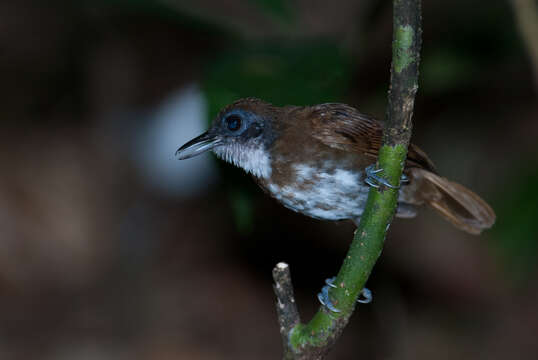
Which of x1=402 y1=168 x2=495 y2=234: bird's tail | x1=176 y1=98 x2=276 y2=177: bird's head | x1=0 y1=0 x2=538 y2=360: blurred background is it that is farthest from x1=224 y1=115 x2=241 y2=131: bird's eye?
x1=0 y1=0 x2=538 y2=360: blurred background

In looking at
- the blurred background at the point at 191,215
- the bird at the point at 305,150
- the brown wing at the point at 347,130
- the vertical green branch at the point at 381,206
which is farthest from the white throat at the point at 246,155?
the blurred background at the point at 191,215

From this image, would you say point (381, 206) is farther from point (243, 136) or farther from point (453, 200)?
point (453, 200)

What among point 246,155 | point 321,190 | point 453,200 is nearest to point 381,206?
point 321,190

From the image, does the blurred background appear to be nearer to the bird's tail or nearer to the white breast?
the bird's tail

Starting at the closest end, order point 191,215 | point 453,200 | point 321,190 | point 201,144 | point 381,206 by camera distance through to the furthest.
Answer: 1. point 381,206
2. point 321,190
3. point 201,144
4. point 453,200
5. point 191,215

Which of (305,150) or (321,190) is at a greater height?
(305,150)

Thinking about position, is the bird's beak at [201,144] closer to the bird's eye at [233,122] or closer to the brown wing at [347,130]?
the bird's eye at [233,122]

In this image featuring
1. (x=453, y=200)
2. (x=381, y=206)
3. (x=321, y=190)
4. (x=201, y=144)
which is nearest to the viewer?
(x=381, y=206)

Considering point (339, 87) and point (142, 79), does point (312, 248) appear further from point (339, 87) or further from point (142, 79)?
point (339, 87)
